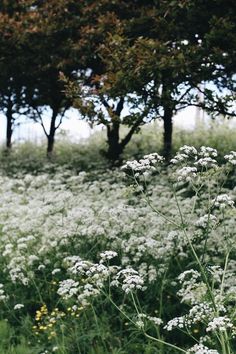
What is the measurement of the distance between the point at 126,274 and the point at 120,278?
1.58 metres

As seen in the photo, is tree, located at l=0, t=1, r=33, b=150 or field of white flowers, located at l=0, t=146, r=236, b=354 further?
tree, located at l=0, t=1, r=33, b=150

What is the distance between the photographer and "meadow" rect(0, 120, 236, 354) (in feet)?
16.1

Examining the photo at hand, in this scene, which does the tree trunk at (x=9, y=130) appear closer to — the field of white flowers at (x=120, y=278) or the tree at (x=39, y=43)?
the tree at (x=39, y=43)

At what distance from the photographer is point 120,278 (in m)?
6.67

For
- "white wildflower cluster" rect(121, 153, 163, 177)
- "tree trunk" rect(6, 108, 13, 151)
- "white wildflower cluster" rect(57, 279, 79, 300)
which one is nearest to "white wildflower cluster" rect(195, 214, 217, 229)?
"white wildflower cluster" rect(121, 153, 163, 177)

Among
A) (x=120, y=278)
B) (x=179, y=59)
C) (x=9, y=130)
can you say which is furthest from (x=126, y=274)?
(x=9, y=130)

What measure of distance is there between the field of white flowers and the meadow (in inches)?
0.6

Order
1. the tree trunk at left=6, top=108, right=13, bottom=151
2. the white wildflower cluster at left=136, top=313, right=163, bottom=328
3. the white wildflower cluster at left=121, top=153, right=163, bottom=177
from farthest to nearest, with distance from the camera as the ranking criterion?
the tree trunk at left=6, top=108, right=13, bottom=151
the white wildflower cluster at left=121, top=153, right=163, bottom=177
the white wildflower cluster at left=136, top=313, right=163, bottom=328

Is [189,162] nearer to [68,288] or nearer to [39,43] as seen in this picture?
[68,288]

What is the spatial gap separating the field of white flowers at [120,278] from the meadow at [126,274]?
1cm

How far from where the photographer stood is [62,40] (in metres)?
14.2

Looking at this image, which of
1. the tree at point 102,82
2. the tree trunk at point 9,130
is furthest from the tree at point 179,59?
the tree trunk at point 9,130

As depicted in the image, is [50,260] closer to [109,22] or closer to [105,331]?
[105,331]

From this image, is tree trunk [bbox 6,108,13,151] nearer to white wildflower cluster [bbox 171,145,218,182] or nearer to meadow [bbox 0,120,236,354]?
meadow [bbox 0,120,236,354]
